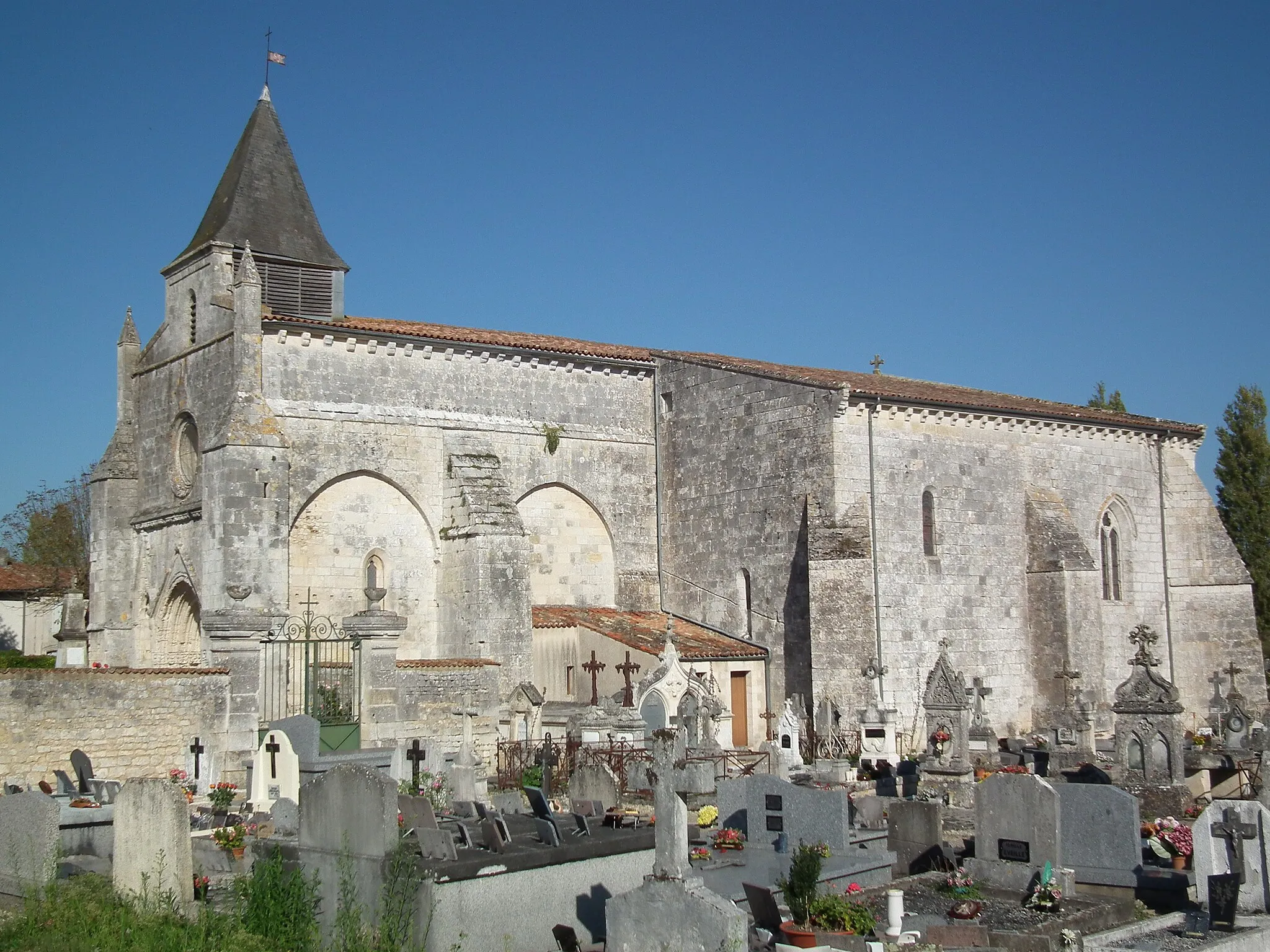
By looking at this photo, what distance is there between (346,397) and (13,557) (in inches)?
1303

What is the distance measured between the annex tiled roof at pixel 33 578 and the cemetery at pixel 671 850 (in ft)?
79.6

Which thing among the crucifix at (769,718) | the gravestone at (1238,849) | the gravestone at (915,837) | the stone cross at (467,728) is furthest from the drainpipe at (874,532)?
the gravestone at (1238,849)

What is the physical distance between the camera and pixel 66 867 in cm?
1222

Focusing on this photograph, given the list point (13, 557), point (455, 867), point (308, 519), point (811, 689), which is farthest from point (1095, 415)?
point (13, 557)

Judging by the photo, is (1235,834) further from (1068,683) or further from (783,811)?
(1068,683)

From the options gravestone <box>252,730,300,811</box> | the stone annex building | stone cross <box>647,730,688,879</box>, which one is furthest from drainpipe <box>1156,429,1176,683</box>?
stone cross <box>647,730,688,879</box>

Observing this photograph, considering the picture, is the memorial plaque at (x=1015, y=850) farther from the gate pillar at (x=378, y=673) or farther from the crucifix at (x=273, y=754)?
the gate pillar at (x=378, y=673)

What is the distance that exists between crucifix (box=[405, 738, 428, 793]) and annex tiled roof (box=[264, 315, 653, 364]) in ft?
33.6

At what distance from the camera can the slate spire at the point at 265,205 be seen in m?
25.8

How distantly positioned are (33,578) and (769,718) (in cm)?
2579

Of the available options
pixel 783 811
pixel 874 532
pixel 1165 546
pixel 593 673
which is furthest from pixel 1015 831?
pixel 1165 546

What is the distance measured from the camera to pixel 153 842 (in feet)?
34.8

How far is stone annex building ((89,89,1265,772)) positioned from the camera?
2411 centimetres

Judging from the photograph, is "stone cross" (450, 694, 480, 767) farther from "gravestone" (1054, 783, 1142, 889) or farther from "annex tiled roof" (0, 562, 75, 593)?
"annex tiled roof" (0, 562, 75, 593)
